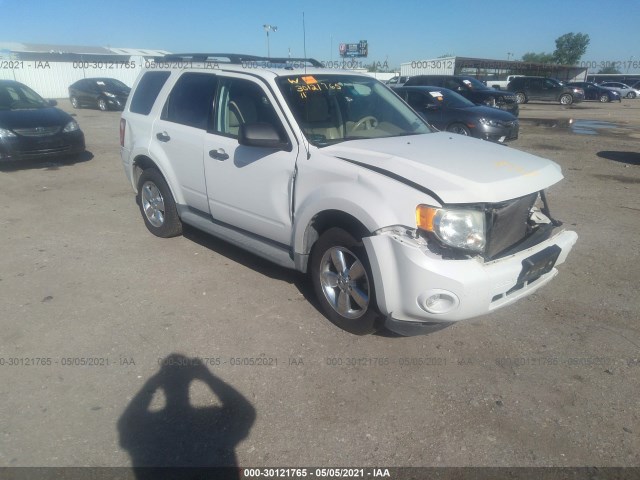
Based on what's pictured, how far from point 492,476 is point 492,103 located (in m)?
15.8

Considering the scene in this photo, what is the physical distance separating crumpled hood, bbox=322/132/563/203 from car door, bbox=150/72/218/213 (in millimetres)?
1615

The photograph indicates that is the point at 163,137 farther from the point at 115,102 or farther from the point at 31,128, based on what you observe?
the point at 115,102

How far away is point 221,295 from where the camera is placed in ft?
14.0

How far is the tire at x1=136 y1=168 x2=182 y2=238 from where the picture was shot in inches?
208

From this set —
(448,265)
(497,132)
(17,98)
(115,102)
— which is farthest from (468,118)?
(115,102)

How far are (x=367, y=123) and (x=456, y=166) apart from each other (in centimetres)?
128

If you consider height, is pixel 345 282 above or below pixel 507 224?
below

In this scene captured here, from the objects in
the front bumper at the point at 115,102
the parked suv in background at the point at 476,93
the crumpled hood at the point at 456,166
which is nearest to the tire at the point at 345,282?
the crumpled hood at the point at 456,166

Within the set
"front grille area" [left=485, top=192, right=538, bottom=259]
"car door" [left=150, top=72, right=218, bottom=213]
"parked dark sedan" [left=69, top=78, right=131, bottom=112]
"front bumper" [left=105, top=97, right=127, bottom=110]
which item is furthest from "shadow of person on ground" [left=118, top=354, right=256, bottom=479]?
"front bumper" [left=105, top=97, right=127, bottom=110]

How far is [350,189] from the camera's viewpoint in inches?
129

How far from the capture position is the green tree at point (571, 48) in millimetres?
93688

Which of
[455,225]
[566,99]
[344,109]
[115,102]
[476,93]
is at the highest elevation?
[344,109]

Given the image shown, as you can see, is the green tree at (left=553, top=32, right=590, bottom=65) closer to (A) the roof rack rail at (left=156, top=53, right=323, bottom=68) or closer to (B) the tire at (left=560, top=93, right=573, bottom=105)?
(B) the tire at (left=560, top=93, right=573, bottom=105)

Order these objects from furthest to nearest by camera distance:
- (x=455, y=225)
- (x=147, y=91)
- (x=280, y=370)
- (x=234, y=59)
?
1. (x=147, y=91)
2. (x=234, y=59)
3. (x=280, y=370)
4. (x=455, y=225)
